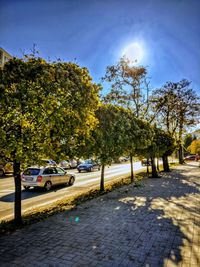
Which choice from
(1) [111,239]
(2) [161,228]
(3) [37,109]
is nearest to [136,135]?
(2) [161,228]

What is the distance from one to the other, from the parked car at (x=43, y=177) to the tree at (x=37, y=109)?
6669 mm

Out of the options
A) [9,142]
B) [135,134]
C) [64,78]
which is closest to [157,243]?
[9,142]

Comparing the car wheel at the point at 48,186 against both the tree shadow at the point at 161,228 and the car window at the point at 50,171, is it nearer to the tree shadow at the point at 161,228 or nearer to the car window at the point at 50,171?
the car window at the point at 50,171

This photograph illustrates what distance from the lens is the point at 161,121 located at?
95.9 feet

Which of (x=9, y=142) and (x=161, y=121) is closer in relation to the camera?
(x=9, y=142)

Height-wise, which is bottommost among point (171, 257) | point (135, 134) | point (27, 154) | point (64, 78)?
point (171, 257)

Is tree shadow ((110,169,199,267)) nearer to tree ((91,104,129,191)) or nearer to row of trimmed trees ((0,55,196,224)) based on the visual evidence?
tree ((91,104,129,191))

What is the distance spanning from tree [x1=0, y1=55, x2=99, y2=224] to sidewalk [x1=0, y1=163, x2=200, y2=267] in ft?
5.24

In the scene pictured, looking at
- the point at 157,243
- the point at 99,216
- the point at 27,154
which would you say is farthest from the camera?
the point at 99,216

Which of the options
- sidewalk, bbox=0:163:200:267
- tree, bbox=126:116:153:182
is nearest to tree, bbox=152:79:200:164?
tree, bbox=126:116:153:182

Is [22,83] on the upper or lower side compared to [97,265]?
upper

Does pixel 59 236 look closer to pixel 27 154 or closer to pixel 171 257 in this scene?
pixel 27 154

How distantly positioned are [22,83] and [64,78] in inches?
52.5

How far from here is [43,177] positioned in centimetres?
1341
